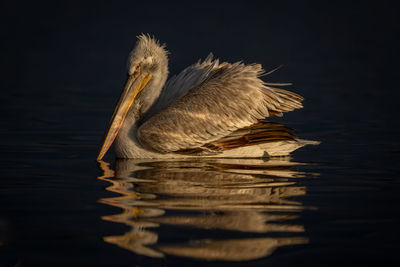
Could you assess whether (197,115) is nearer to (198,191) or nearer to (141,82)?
(141,82)

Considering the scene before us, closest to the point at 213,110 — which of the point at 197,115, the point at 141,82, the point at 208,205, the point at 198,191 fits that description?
the point at 197,115

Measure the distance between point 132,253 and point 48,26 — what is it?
24.9 meters

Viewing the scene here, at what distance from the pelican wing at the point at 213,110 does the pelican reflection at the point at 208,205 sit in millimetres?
239

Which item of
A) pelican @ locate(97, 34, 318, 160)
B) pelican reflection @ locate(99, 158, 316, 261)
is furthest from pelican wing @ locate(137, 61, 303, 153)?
pelican reflection @ locate(99, 158, 316, 261)

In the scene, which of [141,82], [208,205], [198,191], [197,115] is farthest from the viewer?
[141,82]

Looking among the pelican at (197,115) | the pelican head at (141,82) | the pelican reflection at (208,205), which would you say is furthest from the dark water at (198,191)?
the pelican head at (141,82)

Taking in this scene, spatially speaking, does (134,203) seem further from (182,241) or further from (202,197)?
(182,241)

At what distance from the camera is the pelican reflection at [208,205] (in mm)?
4312

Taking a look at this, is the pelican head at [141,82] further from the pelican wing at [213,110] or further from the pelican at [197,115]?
the pelican wing at [213,110]

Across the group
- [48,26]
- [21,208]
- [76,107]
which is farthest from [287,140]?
[48,26]

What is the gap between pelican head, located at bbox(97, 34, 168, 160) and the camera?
728 centimetres

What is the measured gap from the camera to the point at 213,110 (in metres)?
7.20

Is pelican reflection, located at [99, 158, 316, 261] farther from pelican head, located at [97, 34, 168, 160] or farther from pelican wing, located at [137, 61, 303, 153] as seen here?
pelican head, located at [97, 34, 168, 160]

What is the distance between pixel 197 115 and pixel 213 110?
0.18 meters
